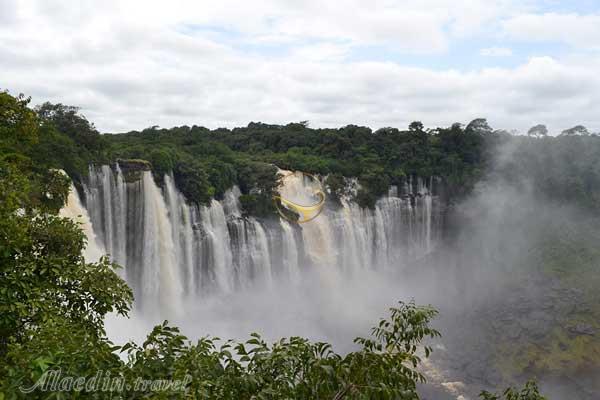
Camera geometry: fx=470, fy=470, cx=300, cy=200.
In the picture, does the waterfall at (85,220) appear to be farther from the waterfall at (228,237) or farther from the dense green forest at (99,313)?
the dense green forest at (99,313)

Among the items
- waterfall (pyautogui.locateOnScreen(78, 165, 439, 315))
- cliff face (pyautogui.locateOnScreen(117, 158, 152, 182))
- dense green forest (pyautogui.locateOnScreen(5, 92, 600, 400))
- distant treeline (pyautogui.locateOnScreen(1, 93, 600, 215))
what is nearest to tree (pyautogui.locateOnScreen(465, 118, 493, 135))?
distant treeline (pyautogui.locateOnScreen(1, 93, 600, 215))

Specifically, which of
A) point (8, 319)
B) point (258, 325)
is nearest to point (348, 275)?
point (258, 325)

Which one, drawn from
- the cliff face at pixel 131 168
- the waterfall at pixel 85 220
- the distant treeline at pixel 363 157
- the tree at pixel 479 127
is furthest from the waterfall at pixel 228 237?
the tree at pixel 479 127

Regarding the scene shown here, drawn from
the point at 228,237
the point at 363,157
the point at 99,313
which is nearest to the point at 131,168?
the point at 228,237

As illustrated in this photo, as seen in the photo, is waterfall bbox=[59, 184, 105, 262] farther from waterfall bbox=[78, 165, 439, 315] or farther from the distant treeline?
the distant treeline

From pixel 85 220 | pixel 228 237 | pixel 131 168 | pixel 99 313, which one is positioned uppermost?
pixel 131 168

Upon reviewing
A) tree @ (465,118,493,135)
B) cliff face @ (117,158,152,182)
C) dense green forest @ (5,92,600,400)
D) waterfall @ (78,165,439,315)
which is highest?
tree @ (465,118,493,135)

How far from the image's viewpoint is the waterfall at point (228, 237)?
19641 millimetres

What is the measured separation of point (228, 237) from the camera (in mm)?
24453

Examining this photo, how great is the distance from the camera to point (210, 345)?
4.69m

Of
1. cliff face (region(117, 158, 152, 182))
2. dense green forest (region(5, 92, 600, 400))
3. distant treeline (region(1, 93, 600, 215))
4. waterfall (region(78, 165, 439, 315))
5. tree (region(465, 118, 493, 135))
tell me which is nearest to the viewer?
dense green forest (region(5, 92, 600, 400))

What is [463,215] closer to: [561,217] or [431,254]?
[431,254]

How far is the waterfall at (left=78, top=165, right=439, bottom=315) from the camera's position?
19.6 meters

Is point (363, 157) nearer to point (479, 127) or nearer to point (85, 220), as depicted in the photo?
point (479, 127)
